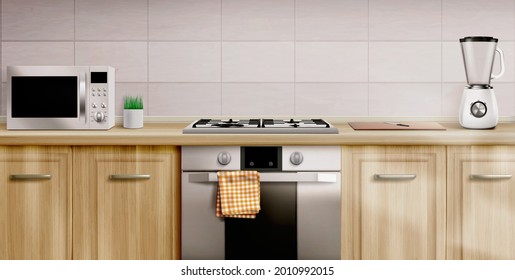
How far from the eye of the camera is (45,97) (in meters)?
2.54

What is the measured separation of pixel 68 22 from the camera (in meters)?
2.90

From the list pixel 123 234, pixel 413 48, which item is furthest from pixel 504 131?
pixel 123 234

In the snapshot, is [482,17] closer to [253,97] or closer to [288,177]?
[253,97]

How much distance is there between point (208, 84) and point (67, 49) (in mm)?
716

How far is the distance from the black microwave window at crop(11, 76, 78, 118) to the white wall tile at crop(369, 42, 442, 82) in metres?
1.42

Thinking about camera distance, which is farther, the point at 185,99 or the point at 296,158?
the point at 185,99

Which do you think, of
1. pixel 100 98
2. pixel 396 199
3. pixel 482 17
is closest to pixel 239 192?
pixel 396 199

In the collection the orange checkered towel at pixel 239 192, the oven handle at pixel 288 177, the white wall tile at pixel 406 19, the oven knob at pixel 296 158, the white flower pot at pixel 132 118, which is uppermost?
the white wall tile at pixel 406 19

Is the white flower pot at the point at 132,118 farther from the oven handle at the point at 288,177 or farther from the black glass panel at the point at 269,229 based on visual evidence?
the black glass panel at the point at 269,229

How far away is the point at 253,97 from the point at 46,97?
0.97 m

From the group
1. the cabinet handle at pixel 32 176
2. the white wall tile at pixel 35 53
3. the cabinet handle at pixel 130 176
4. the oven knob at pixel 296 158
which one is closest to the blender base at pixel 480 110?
the oven knob at pixel 296 158

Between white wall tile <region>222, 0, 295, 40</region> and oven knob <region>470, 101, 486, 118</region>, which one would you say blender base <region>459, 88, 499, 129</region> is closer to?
oven knob <region>470, 101, 486, 118</region>

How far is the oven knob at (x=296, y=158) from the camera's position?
7.68 ft

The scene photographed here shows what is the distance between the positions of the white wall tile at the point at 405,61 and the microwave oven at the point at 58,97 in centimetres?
129
